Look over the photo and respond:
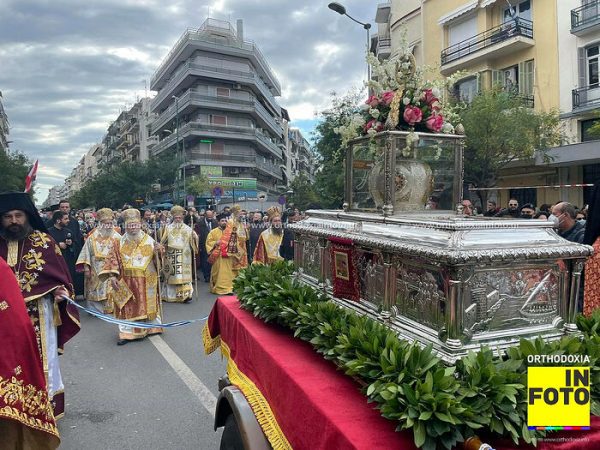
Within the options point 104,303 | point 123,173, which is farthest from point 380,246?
point 123,173

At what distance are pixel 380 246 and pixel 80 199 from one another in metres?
83.9

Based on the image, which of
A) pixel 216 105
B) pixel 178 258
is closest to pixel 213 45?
pixel 216 105

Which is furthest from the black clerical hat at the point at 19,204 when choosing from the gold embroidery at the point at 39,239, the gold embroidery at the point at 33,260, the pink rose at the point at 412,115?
the pink rose at the point at 412,115

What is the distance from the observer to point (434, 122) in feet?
10.6

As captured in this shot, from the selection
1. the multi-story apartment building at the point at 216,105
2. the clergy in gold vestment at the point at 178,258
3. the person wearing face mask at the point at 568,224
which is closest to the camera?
the person wearing face mask at the point at 568,224

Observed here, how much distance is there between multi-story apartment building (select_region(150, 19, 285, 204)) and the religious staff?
47124 mm

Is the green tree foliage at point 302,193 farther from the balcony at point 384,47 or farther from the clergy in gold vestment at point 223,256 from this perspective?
the clergy in gold vestment at point 223,256

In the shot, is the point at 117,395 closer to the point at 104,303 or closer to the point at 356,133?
the point at 356,133

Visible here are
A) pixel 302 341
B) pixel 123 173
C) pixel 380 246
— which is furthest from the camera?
pixel 123 173

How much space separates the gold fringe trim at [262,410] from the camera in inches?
91.4

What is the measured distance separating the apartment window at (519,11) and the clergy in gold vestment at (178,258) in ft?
61.9

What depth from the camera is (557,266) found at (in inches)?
92.1

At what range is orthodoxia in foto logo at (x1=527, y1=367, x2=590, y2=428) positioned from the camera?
5.76 feet

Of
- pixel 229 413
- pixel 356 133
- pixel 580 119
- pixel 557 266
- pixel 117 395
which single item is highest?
pixel 580 119
